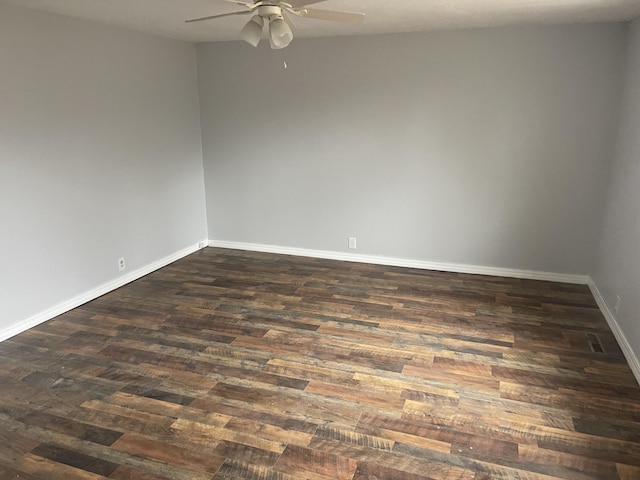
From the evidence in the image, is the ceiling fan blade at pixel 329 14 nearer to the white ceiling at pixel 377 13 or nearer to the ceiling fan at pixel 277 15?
the ceiling fan at pixel 277 15

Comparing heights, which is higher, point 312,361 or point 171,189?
point 171,189

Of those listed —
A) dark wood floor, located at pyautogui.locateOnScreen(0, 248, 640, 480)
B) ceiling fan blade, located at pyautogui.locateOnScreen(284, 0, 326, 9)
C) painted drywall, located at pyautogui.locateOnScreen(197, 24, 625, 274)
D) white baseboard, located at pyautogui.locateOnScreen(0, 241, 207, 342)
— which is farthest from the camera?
painted drywall, located at pyautogui.locateOnScreen(197, 24, 625, 274)

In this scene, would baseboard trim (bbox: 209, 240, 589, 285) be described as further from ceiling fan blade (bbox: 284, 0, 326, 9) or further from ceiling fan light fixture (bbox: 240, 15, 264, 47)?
A: ceiling fan blade (bbox: 284, 0, 326, 9)

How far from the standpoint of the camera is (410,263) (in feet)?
16.3

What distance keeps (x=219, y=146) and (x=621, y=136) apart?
12.4 ft

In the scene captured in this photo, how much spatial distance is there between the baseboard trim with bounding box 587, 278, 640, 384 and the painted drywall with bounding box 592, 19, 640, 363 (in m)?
0.03

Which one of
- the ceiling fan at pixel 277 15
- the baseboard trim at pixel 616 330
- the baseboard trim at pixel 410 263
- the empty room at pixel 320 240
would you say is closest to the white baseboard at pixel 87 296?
the empty room at pixel 320 240

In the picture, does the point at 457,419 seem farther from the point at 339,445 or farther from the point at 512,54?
the point at 512,54

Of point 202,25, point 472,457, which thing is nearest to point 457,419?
point 472,457

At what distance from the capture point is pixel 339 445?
2346 millimetres

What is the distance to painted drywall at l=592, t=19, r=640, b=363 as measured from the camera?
3.16 meters

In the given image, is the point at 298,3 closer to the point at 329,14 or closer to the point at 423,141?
the point at 329,14

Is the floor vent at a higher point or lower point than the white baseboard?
lower

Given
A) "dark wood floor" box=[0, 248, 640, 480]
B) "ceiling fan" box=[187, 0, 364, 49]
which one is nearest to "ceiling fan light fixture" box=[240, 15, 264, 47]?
"ceiling fan" box=[187, 0, 364, 49]
